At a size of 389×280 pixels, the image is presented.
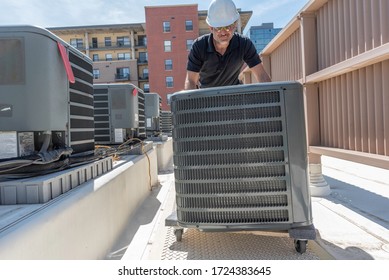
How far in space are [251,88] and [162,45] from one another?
43650 mm

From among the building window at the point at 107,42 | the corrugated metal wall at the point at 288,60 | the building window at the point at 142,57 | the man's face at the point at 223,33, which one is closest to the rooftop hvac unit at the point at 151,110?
the corrugated metal wall at the point at 288,60

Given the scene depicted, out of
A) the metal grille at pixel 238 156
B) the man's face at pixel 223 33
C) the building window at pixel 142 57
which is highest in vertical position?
the building window at pixel 142 57

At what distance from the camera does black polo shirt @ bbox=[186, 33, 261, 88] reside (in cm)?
273

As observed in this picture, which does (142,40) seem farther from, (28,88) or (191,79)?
(28,88)

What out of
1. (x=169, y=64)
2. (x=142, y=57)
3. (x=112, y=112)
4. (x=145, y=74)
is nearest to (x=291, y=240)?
(x=112, y=112)

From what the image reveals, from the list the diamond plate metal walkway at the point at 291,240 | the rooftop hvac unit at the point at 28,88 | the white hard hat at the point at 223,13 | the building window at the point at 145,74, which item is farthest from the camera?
the building window at the point at 145,74

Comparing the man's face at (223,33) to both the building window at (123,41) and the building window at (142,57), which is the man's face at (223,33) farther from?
the building window at (123,41)

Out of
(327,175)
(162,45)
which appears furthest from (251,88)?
(162,45)

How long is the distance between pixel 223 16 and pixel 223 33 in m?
0.13

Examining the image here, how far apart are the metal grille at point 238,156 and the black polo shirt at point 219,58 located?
827 millimetres

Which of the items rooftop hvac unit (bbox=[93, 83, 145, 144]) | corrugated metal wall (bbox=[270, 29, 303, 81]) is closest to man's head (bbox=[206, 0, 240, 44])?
corrugated metal wall (bbox=[270, 29, 303, 81])

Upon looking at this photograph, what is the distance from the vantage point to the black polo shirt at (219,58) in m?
2.73

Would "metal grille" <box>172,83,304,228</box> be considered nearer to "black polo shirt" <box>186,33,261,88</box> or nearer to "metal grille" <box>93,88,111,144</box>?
"black polo shirt" <box>186,33,261,88</box>
